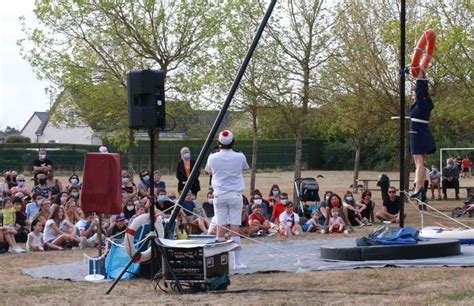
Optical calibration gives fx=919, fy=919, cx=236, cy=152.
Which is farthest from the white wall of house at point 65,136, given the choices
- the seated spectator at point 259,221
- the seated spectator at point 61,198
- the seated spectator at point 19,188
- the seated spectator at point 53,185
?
the seated spectator at point 259,221

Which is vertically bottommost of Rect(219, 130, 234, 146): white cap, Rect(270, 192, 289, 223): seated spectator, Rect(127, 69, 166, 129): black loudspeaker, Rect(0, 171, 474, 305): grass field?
Rect(0, 171, 474, 305): grass field

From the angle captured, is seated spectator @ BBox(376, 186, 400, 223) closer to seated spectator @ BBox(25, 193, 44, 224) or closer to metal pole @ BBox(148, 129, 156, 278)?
seated spectator @ BBox(25, 193, 44, 224)

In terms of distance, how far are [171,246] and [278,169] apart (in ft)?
145

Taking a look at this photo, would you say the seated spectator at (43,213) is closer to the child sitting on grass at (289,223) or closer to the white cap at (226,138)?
the child sitting on grass at (289,223)

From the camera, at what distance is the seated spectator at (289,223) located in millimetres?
18094

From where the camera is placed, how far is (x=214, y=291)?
34.0 ft

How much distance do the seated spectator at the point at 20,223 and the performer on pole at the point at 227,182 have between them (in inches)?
244

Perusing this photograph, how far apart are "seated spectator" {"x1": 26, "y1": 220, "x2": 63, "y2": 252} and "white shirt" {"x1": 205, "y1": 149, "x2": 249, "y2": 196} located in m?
5.12

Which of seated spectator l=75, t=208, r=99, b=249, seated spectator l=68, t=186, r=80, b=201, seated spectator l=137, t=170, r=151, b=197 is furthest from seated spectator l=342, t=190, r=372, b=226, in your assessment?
seated spectator l=75, t=208, r=99, b=249

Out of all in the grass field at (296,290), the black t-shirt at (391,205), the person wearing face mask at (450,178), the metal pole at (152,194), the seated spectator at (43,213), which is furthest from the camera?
the person wearing face mask at (450,178)

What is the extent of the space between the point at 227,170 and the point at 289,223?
640 cm

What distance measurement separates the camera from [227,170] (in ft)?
39.4

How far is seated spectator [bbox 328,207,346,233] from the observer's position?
60.2 feet

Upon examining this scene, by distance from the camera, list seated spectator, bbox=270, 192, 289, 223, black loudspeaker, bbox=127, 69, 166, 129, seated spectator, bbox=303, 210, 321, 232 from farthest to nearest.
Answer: seated spectator, bbox=270, 192, 289, 223, seated spectator, bbox=303, 210, 321, 232, black loudspeaker, bbox=127, 69, 166, 129
